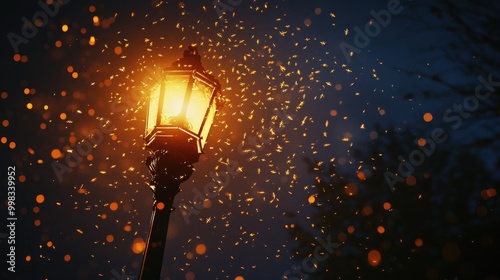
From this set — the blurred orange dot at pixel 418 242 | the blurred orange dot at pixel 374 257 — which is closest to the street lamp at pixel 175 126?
the blurred orange dot at pixel 418 242

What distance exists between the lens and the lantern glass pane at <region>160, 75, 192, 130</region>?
11.4ft

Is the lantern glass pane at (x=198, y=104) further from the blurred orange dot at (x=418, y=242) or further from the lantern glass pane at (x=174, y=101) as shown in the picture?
the blurred orange dot at (x=418, y=242)

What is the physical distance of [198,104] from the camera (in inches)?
142

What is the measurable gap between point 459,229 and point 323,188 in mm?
3758

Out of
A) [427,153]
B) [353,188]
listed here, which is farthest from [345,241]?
[427,153]

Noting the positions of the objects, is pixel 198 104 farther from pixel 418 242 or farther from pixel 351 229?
pixel 351 229

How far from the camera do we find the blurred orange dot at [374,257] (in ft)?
34.8

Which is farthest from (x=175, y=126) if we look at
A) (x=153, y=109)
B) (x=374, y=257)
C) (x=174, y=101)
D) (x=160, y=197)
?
(x=374, y=257)

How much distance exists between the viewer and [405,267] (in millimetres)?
10094

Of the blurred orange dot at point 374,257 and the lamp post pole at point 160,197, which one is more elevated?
the blurred orange dot at point 374,257

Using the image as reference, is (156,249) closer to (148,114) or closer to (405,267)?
(148,114)

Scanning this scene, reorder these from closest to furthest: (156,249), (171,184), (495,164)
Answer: (156,249) → (171,184) → (495,164)

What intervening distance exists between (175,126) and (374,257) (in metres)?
9.14

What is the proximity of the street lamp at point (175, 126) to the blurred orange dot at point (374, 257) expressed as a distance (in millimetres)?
8709
